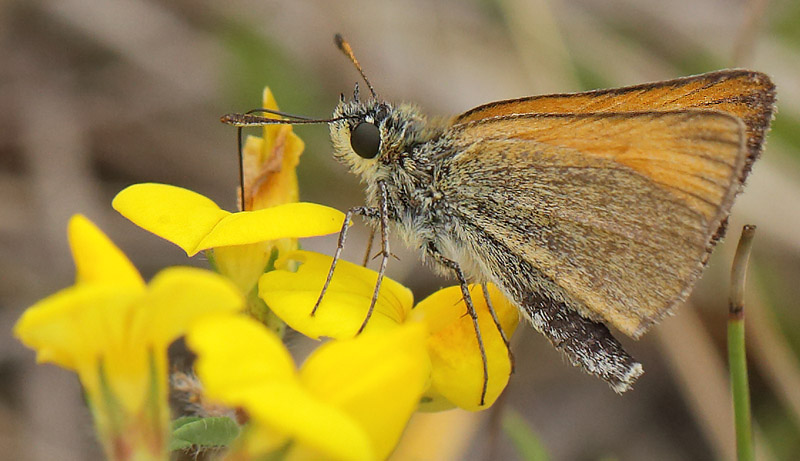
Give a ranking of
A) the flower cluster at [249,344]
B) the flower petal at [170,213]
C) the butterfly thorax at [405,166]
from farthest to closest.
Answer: the butterfly thorax at [405,166]
the flower petal at [170,213]
the flower cluster at [249,344]

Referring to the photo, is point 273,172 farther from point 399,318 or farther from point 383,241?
point 399,318

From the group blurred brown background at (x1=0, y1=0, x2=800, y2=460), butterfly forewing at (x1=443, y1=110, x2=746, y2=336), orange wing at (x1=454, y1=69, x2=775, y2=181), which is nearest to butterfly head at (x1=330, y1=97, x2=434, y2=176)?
butterfly forewing at (x1=443, y1=110, x2=746, y2=336)

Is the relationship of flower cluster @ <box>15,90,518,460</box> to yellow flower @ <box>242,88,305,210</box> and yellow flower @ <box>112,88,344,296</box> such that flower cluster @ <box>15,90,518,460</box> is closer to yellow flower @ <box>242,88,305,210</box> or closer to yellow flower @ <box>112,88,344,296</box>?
yellow flower @ <box>112,88,344,296</box>

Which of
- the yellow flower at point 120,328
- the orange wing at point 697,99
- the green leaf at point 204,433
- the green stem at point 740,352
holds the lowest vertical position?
the green leaf at point 204,433

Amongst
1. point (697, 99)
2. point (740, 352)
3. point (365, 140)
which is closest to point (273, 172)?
point (365, 140)

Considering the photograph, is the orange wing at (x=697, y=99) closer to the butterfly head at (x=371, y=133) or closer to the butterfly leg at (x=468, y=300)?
the butterfly head at (x=371, y=133)

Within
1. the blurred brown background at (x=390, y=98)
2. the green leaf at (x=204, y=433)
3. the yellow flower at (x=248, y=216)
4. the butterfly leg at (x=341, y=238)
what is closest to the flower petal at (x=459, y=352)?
the butterfly leg at (x=341, y=238)
